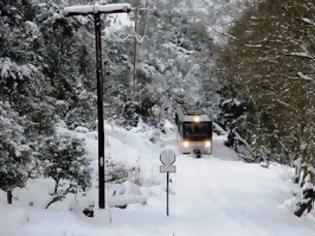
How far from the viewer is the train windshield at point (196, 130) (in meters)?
42.7

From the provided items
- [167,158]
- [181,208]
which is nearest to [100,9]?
[167,158]

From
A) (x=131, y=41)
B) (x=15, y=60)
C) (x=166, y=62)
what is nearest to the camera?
(x=15, y=60)

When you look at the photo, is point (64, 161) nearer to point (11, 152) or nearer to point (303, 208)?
point (11, 152)

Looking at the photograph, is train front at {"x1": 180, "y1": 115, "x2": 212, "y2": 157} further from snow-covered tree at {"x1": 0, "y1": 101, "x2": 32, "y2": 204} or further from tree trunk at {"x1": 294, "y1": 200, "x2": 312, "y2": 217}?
snow-covered tree at {"x1": 0, "y1": 101, "x2": 32, "y2": 204}

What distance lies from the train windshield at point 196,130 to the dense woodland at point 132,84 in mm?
3166

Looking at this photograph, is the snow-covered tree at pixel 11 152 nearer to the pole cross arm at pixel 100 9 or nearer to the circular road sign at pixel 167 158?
the pole cross arm at pixel 100 9

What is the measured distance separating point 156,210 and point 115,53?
24993mm

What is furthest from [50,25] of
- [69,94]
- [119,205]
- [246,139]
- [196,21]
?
[196,21]

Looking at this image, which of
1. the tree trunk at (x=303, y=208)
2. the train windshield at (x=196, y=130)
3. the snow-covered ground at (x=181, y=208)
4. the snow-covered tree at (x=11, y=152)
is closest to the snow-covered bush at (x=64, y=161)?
the snow-covered ground at (x=181, y=208)

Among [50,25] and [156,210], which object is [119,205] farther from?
[50,25]

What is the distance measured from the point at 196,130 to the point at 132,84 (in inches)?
361

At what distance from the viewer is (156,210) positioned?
21156 millimetres

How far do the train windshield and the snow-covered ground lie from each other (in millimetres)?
7280

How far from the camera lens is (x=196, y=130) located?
142 ft
